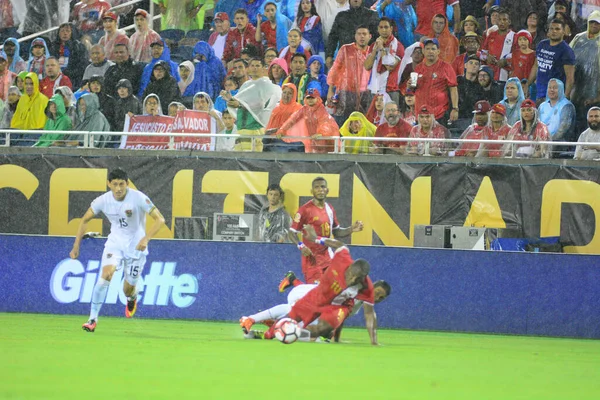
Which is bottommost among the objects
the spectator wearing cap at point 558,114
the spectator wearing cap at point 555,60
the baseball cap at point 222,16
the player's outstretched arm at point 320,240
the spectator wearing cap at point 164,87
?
the player's outstretched arm at point 320,240

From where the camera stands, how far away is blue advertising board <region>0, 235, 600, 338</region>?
16.3 m

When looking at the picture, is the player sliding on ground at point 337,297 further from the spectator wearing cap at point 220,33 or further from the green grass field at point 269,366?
the spectator wearing cap at point 220,33

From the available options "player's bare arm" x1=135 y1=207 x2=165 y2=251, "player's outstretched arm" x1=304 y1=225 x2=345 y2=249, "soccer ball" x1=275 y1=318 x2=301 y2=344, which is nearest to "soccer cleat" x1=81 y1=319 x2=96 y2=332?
"player's bare arm" x1=135 y1=207 x2=165 y2=251

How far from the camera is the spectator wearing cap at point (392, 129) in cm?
1819

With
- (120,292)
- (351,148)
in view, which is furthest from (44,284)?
(351,148)

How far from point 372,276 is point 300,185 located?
2.66m

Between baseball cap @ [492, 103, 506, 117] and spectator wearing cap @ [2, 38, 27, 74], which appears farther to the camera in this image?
spectator wearing cap @ [2, 38, 27, 74]

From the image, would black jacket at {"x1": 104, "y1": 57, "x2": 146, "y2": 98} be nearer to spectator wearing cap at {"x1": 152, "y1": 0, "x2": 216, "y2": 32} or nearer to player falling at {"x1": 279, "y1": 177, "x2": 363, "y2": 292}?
spectator wearing cap at {"x1": 152, "y1": 0, "x2": 216, "y2": 32}

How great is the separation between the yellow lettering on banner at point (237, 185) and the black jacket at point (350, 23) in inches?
148

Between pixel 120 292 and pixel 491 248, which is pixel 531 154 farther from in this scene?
pixel 120 292

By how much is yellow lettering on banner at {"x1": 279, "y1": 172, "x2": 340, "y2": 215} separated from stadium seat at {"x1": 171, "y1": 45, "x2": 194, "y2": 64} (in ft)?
16.4

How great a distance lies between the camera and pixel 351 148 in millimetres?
18406

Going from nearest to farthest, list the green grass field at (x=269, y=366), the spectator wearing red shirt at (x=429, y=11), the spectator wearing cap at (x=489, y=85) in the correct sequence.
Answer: the green grass field at (x=269, y=366) < the spectator wearing cap at (x=489, y=85) < the spectator wearing red shirt at (x=429, y=11)

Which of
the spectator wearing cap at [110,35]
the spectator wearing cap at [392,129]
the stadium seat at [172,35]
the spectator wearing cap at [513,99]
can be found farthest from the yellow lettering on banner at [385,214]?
the stadium seat at [172,35]
